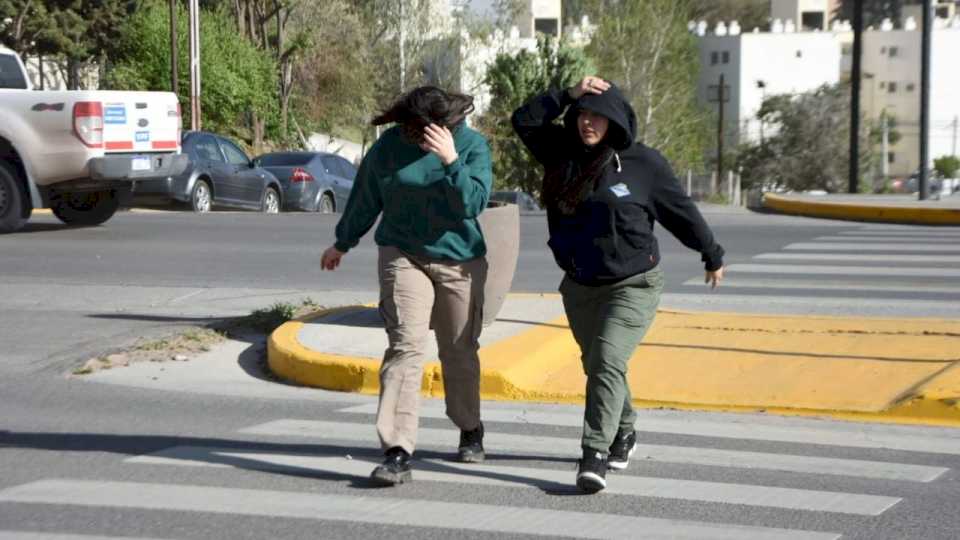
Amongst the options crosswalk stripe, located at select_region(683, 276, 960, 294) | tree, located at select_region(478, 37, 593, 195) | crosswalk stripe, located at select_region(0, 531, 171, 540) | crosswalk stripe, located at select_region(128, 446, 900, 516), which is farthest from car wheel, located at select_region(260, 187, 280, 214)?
tree, located at select_region(478, 37, 593, 195)

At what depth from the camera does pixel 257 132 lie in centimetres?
4888

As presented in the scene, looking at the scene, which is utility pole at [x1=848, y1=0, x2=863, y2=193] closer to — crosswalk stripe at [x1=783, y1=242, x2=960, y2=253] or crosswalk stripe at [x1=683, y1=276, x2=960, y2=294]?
crosswalk stripe at [x1=783, y1=242, x2=960, y2=253]

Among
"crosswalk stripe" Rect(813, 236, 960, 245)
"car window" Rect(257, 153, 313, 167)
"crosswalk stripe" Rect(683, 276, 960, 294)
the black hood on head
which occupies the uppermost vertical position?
the black hood on head

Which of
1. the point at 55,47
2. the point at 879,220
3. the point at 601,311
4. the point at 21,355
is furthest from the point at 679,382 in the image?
the point at 55,47

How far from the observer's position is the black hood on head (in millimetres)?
6371

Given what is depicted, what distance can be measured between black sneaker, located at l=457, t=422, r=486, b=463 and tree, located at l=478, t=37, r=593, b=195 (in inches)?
1864

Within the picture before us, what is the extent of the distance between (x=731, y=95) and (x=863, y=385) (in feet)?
329

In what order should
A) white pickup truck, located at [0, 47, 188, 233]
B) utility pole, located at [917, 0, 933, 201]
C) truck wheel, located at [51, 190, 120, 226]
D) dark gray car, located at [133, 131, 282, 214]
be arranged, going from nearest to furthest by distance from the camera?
1. white pickup truck, located at [0, 47, 188, 233]
2. truck wheel, located at [51, 190, 120, 226]
3. dark gray car, located at [133, 131, 282, 214]
4. utility pole, located at [917, 0, 933, 201]

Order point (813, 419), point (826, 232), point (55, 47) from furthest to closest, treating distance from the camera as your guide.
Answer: point (55, 47)
point (826, 232)
point (813, 419)

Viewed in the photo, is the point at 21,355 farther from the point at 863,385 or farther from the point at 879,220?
the point at 879,220

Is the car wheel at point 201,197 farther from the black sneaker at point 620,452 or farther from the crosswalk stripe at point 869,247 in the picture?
the black sneaker at point 620,452

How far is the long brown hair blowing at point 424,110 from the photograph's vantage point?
6.54 meters

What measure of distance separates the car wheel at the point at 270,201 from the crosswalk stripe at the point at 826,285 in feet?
42.9

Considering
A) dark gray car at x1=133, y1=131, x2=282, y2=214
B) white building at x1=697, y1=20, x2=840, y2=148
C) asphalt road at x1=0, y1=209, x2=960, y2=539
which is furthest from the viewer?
white building at x1=697, y1=20, x2=840, y2=148
